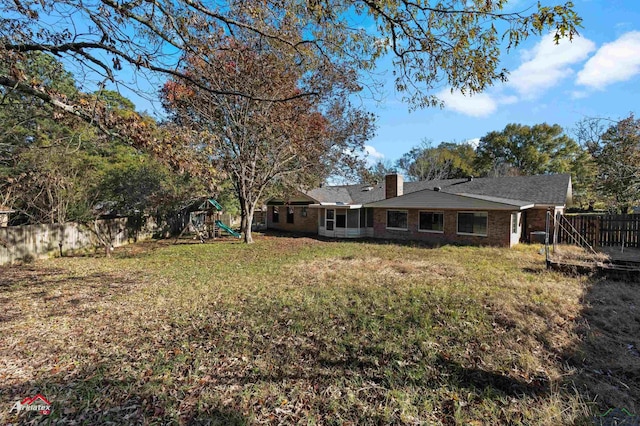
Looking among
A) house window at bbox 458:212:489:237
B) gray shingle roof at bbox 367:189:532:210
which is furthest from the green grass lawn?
house window at bbox 458:212:489:237

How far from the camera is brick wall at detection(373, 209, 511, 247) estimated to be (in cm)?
1369

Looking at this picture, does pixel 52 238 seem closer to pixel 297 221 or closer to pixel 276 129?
pixel 276 129

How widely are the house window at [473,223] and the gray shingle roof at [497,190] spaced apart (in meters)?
0.99

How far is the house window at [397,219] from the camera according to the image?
17188mm

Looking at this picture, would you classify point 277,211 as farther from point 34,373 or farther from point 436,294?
point 34,373

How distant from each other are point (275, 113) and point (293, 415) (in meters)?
12.6

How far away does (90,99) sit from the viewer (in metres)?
4.33

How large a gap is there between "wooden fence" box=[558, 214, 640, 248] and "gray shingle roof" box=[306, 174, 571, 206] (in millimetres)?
1321

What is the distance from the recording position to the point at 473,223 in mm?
14812

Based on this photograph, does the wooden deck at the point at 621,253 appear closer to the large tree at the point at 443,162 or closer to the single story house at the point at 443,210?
the single story house at the point at 443,210

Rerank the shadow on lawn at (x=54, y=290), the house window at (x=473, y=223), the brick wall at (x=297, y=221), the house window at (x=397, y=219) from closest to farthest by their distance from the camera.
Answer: the shadow on lawn at (x=54, y=290)
the house window at (x=473, y=223)
the house window at (x=397, y=219)
the brick wall at (x=297, y=221)

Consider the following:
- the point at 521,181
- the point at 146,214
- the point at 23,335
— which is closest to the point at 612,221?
the point at 521,181

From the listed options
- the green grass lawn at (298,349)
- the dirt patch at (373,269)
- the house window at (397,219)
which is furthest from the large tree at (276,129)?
the green grass lawn at (298,349)

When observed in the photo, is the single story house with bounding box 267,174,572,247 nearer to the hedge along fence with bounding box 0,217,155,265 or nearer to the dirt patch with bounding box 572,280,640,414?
the dirt patch with bounding box 572,280,640,414
